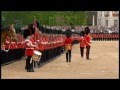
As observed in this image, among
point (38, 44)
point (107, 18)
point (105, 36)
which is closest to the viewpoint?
point (38, 44)

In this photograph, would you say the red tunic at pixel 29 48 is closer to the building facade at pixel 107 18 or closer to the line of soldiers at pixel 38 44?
the line of soldiers at pixel 38 44

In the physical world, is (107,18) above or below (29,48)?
below

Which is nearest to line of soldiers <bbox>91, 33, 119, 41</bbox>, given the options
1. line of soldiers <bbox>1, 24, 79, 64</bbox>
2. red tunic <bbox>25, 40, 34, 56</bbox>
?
line of soldiers <bbox>1, 24, 79, 64</bbox>

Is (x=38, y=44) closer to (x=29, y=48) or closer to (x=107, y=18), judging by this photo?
(x=29, y=48)

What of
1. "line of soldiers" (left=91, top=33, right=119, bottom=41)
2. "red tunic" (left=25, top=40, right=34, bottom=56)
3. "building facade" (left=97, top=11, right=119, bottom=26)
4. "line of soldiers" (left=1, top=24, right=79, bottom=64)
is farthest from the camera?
"building facade" (left=97, top=11, right=119, bottom=26)

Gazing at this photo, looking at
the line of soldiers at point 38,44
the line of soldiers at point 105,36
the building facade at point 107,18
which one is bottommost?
the line of soldiers at point 105,36

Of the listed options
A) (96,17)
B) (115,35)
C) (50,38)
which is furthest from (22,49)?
(96,17)

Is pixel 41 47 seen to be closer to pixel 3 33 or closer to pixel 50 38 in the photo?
pixel 3 33

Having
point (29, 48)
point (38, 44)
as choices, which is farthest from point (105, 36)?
point (29, 48)

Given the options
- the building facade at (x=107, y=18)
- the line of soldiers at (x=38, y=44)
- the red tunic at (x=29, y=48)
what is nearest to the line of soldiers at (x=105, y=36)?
the building facade at (x=107, y=18)

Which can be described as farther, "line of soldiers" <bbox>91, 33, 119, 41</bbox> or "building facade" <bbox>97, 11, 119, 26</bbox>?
"building facade" <bbox>97, 11, 119, 26</bbox>

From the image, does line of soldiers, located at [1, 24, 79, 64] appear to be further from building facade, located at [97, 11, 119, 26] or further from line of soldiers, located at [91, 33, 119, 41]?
building facade, located at [97, 11, 119, 26]
